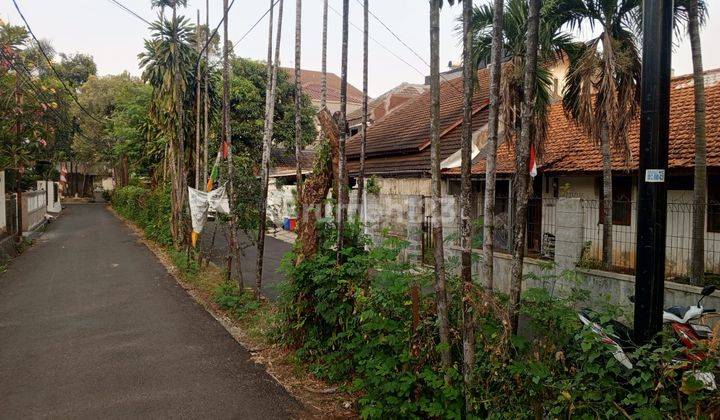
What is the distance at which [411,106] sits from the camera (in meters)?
20.9

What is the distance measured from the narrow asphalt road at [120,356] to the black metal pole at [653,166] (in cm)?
329

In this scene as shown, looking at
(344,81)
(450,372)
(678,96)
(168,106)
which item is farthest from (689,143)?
(168,106)

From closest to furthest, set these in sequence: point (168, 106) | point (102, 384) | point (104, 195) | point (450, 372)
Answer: point (450, 372)
point (102, 384)
point (168, 106)
point (104, 195)

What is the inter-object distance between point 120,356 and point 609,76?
893 cm

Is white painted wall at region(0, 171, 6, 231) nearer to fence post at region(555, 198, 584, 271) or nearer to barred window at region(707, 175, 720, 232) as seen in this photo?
fence post at region(555, 198, 584, 271)

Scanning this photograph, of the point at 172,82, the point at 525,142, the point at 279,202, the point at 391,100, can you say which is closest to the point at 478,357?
the point at 525,142

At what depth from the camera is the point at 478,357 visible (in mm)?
3881

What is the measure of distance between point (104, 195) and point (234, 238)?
4697 centimetres

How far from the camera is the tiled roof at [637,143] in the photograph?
9.91 metres

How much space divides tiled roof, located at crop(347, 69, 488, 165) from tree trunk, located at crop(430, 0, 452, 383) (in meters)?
10.1

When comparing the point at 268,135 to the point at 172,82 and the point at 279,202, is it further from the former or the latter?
the point at 279,202

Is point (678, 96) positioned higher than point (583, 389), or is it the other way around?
point (678, 96)

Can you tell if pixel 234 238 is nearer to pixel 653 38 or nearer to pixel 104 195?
pixel 653 38

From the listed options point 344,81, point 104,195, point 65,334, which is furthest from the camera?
point 104,195
